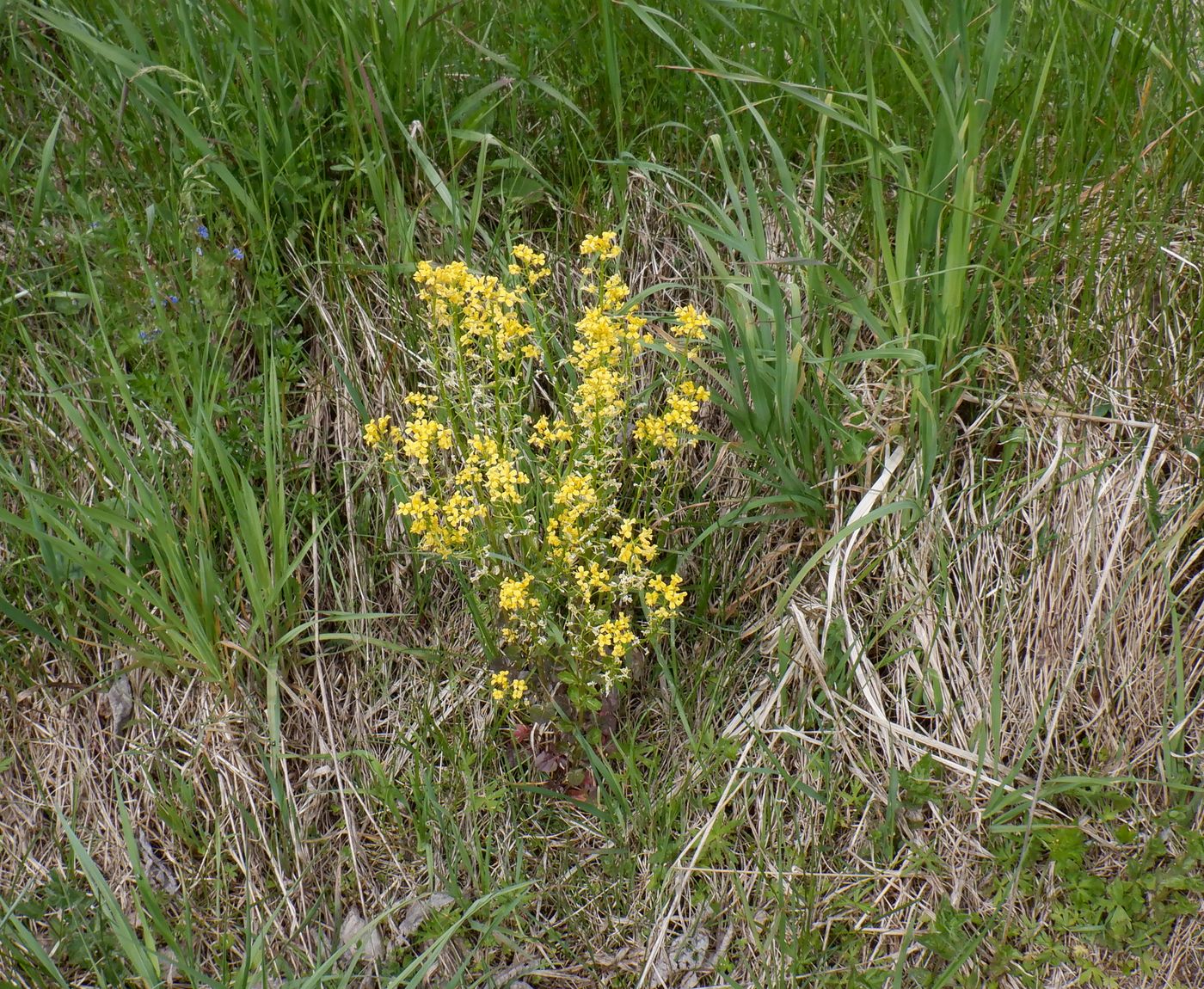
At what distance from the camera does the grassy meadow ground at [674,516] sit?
194 centimetres

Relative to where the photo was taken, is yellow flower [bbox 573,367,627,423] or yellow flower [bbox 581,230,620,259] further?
yellow flower [bbox 581,230,620,259]

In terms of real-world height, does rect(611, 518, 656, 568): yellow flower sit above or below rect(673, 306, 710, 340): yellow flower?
below

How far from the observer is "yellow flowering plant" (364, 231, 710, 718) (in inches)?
75.8

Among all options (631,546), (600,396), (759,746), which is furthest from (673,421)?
(759,746)

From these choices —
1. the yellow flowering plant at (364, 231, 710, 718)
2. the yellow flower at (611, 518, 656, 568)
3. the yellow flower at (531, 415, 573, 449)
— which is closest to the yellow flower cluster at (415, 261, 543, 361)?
the yellow flowering plant at (364, 231, 710, 718)

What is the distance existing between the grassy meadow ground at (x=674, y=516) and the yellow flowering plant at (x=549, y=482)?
135mm

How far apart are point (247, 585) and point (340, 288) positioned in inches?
29.1

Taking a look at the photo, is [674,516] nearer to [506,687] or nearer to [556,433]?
[556,433]

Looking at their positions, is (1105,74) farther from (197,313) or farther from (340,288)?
(197,313)

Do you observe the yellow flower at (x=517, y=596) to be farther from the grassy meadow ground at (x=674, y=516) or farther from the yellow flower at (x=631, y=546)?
the grassy meadow ground at (x=674, y=516)

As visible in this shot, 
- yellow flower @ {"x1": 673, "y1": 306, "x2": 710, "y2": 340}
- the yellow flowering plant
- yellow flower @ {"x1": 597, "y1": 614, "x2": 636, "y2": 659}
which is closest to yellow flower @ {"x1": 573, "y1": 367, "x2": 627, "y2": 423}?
the yellow flowering plant

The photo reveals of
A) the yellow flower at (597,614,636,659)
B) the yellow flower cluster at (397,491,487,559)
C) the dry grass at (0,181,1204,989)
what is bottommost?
the dry grass at (0,181,1204,989)

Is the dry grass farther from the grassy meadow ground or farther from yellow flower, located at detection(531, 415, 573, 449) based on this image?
yellow flower, located at detection(531, 415, 573, 449)

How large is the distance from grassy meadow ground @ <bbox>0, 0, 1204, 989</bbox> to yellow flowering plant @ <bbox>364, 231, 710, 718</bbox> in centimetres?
14
